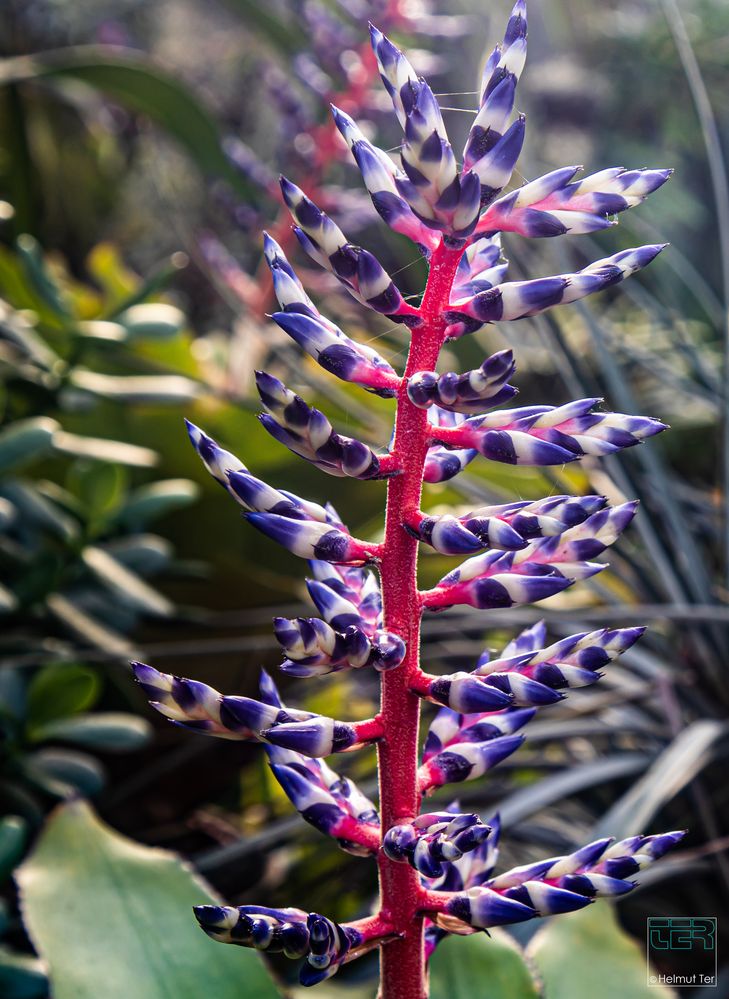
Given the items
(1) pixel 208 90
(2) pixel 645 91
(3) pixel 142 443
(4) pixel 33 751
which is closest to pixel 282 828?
(4) pixel 33 751

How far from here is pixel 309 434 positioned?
0.98 feet

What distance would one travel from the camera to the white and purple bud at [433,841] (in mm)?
286

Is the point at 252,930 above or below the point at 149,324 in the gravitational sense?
below


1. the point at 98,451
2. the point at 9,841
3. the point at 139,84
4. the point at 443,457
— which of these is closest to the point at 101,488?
the point at 98,451

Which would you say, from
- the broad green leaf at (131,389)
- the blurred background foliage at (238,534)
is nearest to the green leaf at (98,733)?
the blurred background foliage at (238,534)

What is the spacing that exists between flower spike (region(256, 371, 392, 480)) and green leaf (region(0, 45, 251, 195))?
2.76 feet

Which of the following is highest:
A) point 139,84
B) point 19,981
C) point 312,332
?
point 139,84

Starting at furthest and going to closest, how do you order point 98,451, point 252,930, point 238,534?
point 238,534 → point 98,451 → point 252,930

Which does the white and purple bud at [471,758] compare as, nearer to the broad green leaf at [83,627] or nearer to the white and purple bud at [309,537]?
the white and purple bud at [309,537]

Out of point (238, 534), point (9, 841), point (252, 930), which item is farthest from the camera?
point (238, 534)

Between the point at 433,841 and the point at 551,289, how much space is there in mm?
183

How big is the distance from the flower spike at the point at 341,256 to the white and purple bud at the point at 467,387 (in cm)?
3

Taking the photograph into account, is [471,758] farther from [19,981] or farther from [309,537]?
[19,981]

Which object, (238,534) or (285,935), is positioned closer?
(285,935)
